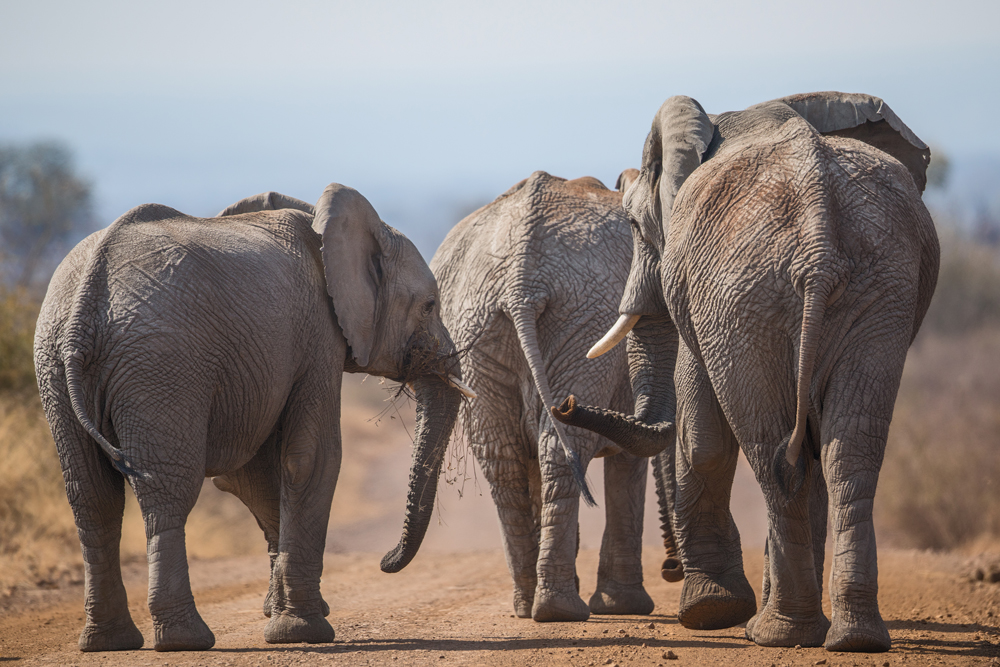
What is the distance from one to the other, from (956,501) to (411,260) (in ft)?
29.9

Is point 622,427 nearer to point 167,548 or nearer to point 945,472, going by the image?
point 167,548

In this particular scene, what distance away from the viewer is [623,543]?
281 inches

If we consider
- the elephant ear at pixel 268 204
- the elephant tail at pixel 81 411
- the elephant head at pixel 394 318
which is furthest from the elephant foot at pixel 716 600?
the elephant ear at pixel 268 204

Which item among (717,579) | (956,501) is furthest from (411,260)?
(956,501)

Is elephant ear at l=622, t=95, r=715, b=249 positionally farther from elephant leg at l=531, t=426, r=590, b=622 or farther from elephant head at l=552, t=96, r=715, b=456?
elephant leg at l=531, t=426, r=590, b=622

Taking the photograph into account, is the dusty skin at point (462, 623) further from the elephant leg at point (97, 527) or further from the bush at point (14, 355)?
the bush at point (14, 355)

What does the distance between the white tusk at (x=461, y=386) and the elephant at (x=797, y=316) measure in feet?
4.91

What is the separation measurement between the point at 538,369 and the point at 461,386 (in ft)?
2.05

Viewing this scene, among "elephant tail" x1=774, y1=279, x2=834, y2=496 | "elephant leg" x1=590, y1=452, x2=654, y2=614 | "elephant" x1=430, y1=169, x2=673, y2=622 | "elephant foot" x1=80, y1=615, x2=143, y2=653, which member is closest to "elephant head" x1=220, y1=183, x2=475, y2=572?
"elephant" x1=430, y1=169, x2=673, y2=622

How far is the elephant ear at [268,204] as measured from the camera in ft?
23.0

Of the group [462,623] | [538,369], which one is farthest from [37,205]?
[538,369]

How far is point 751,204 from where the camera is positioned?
4.62 metres

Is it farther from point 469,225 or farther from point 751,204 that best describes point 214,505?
point 751,204

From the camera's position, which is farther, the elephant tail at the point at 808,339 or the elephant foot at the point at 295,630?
the elephant foot at the point at 295,630
